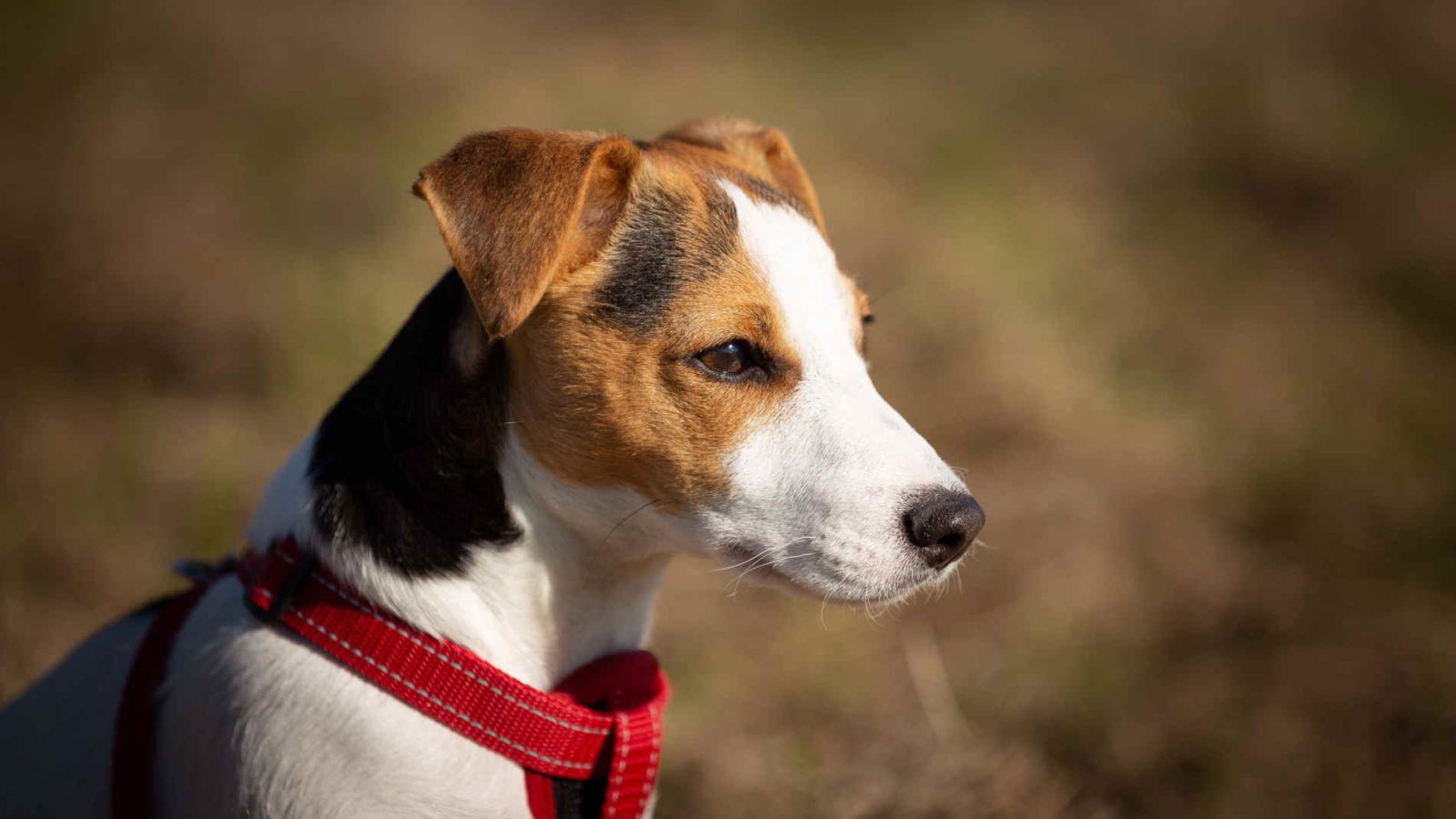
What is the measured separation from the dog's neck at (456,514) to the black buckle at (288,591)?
0.12 feet

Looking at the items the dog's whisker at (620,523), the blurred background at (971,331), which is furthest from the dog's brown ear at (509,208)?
the blurred background at (971,331)

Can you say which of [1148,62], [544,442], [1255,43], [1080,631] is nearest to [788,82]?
[1148,62]

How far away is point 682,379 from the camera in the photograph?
2.26 metres

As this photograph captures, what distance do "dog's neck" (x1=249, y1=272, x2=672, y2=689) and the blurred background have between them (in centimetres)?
76

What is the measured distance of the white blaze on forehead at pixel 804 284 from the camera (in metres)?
2.36

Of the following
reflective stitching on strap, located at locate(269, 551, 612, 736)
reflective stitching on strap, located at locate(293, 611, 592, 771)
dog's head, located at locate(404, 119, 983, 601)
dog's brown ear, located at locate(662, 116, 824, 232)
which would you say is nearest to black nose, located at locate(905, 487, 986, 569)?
dog's head, located at locate(404, 119, 983, 601)

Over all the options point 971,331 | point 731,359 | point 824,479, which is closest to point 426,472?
point 731,359

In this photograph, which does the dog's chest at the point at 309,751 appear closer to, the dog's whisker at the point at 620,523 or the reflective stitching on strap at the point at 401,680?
the reflective stitching on strap at the point at 401,680

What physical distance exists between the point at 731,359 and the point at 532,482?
52cm

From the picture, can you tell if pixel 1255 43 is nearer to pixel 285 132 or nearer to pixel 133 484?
pixel 285 132

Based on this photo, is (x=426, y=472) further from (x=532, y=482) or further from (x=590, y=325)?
(x=590, y=325)

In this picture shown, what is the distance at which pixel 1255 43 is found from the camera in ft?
34.4

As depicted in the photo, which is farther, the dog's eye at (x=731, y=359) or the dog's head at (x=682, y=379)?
the dog's eye at (x=731, y=359)

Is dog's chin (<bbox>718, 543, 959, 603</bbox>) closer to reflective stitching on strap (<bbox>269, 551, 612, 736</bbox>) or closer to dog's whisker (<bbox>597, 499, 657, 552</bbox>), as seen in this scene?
dog's whisker (<bbox>597, 499, 657, 552</bbox>)
